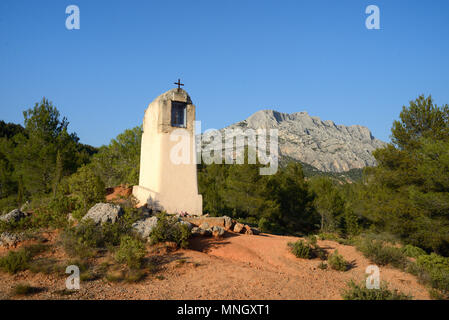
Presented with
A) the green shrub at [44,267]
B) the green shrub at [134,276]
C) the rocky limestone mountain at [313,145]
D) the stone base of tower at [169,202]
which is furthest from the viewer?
the rocky limestone mountain at [313,145]

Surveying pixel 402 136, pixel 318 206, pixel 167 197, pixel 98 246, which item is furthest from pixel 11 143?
pixel 402 136

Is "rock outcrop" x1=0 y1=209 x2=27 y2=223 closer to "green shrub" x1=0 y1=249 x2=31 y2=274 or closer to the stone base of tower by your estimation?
"green shrub" x1=0 y1=249 x2=31 y2=274

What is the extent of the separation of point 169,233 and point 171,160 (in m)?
3.58

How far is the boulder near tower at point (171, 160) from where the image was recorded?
33.8 feet

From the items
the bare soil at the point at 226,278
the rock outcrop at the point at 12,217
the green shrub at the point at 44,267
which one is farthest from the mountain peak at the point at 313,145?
the green shrub at the point at 44,267

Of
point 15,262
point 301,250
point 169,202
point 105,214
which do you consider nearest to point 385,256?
point 301,250

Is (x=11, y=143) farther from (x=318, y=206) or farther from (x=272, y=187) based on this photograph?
(x=318, y=206)

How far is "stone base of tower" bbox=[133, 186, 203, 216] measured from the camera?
10.1 metres

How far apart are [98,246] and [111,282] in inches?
79.9

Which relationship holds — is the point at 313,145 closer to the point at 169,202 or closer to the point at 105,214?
the point at 169,202

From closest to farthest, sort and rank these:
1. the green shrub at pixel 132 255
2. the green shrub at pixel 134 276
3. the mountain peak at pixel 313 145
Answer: the green shrub at pixel 134 276, the green shrub at pixel 132 255, the mountain peak at pixel 313 145

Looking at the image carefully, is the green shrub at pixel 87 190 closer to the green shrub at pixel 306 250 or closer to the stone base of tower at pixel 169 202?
the stone base of tower at pixel 169 202

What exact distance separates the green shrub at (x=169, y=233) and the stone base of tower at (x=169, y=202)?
253 cm

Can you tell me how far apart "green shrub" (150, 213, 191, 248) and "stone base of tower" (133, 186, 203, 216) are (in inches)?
99.8
